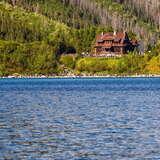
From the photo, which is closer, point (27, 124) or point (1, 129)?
point (1, 129)

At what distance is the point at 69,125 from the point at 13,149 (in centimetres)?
1721

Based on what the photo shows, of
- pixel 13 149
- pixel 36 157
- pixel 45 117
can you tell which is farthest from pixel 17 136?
pixel 45 117

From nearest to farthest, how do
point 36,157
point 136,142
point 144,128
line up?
point 36,157
point 136,142
point 144,128

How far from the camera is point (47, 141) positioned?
5375 cm

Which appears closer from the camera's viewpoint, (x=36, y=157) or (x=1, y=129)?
(x=36, y=157)

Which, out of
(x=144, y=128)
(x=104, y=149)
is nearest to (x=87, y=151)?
(x=104, y=149)

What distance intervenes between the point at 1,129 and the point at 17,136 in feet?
19.5

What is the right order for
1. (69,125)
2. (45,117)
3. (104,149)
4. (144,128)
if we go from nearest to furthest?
(104,149), (144,128), (69,125), (45,117)

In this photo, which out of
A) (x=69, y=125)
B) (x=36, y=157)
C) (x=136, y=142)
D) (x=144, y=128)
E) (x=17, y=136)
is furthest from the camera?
(x=69, y=125)

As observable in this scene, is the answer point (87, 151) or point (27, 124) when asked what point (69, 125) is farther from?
point (87, 151)

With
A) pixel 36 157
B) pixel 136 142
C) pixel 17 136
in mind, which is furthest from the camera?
pixel 17 136

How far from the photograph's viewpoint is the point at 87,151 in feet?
158

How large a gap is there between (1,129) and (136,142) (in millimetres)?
16315

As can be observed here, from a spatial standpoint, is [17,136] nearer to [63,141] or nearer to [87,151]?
[63,141]
